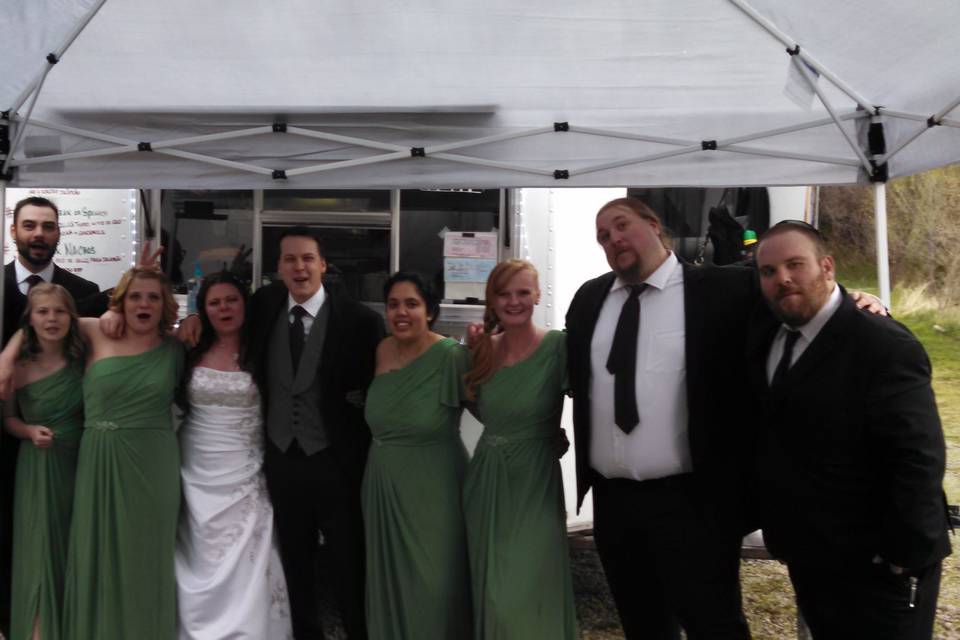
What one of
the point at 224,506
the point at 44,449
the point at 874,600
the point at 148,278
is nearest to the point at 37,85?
the point at 148,278

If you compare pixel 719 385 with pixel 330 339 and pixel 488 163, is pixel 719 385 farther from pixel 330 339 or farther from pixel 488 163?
pixel 330 339

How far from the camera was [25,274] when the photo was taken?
14.1 feet

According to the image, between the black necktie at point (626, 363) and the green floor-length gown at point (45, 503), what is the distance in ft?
7.18

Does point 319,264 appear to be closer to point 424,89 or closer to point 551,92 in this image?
point 424,89

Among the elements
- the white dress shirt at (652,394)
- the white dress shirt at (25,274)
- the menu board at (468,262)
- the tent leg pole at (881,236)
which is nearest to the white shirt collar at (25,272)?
the white dress shirt at (25,274)

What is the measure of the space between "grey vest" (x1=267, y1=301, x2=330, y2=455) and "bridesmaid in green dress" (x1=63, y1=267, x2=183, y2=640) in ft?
1.39

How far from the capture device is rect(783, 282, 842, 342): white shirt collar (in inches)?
108

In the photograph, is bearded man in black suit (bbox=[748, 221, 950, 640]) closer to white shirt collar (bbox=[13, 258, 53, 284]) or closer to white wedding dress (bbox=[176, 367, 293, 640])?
white wedding dress (bbox=[176, 367, 293, 640])

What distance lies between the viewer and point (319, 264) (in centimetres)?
388

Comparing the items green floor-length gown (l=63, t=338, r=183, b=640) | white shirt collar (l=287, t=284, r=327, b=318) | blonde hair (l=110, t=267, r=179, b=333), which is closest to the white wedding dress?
green floor-length gown (l=63, t=338, r=183, b=640)

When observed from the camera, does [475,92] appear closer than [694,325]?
No

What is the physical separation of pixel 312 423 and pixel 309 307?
1.61 ft

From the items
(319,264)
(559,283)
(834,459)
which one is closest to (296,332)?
(319,264)

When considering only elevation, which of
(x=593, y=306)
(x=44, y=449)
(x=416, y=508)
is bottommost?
(x=416, y=508)
